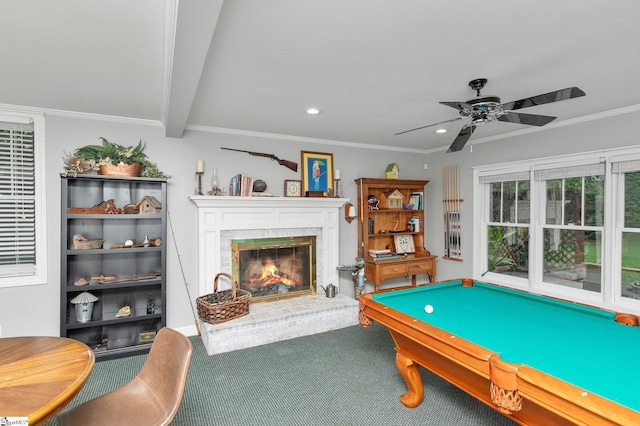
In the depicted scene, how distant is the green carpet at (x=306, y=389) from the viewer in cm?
236

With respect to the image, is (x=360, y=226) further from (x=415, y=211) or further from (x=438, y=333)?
(x=438, y=333)

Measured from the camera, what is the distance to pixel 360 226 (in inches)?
197

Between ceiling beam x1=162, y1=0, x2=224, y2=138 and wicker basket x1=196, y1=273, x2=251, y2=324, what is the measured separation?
2.06 metres

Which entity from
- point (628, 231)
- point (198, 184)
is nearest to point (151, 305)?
point (198, 184)

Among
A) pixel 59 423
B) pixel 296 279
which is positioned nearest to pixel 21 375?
pixel 59 423

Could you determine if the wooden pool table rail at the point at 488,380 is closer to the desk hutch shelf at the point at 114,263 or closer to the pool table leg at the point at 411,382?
the pool table leg at the point at 411,382

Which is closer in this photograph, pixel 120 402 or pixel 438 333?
pixel 120 402

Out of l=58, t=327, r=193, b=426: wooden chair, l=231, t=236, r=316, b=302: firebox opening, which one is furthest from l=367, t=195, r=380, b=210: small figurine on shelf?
l=58, t=327, r=193, b=426: wooden chair

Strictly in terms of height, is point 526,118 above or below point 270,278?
above

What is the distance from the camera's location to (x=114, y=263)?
362 centimetres

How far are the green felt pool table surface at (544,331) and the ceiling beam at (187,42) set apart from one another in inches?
84.3

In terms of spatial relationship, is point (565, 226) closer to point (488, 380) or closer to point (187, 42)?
point (488, 380)

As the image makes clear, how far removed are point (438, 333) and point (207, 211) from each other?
2878mm

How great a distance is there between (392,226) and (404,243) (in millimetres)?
330
